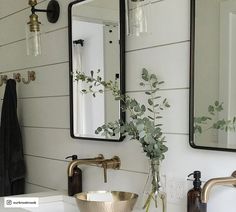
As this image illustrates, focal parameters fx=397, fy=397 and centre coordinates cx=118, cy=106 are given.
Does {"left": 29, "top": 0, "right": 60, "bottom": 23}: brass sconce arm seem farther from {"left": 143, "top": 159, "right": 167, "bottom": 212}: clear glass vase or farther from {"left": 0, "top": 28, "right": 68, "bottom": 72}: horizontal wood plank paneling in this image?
{"left": 143, "top": 159, "right": 167, "bottom": 212}: clear glass vase

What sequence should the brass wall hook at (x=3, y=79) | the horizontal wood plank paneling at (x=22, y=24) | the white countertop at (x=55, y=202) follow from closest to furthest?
the white countertop at (x=55, y=202) < the horizontal wood plank paneling at (x=22, y=24) < the brass wall hook at (x=3, y=79)

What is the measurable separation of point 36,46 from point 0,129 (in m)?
0.68

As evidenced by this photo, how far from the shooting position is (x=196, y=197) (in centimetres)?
137

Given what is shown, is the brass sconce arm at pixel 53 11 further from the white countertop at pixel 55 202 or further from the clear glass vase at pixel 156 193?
the clear glass vase at pixel 156 193

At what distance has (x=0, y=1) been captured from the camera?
2.81 m

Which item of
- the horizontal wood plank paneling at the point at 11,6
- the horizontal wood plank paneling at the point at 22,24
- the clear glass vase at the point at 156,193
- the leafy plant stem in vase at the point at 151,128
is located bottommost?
the clear glass vase at the point at 156,193

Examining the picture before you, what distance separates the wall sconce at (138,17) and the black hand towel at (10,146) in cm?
111

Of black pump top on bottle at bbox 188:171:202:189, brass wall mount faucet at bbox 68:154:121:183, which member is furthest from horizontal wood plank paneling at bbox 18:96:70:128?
black pump top on bottle at bbox 188:171:202:189

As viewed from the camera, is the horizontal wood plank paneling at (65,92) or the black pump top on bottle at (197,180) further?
the horizontal wood plank paneling at (65,92)

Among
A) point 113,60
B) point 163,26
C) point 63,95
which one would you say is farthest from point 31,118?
point 163,26

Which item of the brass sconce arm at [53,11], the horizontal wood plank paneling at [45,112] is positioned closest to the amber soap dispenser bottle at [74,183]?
the horizontal wood plank paneling at [45,112]

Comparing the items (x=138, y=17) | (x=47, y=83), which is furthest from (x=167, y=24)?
(x=47, y=83)

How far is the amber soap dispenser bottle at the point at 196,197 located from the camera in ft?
4.44

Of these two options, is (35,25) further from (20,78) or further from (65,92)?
(20,78)
